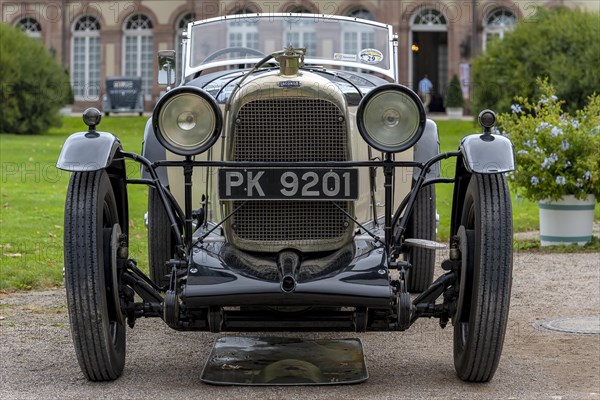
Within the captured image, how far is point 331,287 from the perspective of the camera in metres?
5.28

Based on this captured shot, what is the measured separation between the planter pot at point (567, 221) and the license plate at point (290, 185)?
17.8 ft

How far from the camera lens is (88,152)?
5523 mm

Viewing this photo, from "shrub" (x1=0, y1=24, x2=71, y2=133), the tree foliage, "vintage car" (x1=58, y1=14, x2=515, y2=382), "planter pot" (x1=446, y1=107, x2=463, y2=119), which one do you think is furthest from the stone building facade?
"vintage car" (x1=58, y1=14, x2=515, y2=382)

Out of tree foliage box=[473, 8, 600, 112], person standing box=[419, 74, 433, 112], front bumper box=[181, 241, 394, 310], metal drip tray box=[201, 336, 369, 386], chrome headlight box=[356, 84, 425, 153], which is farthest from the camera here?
person standing box=[419, 74, 433, 112]

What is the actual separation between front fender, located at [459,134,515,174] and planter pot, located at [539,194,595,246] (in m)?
5.04

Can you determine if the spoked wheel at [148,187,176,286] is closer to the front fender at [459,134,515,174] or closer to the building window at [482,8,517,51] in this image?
the front fender at [459,134,515,174]

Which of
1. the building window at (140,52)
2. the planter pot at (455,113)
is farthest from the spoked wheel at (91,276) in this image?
the building window at (140,52)

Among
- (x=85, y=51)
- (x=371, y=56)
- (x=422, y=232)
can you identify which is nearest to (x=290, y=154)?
(x=422, y=232)

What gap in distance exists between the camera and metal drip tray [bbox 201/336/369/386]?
559 centimetres

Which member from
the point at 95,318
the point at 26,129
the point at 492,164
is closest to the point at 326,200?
the point at 492,164

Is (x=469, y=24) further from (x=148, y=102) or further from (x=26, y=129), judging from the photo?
(x=26, y=129)

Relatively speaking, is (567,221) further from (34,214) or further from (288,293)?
(288,293)

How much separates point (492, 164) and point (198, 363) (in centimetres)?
181

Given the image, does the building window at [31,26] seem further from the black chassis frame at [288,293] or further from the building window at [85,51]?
the black chassis frame at [288,293]
